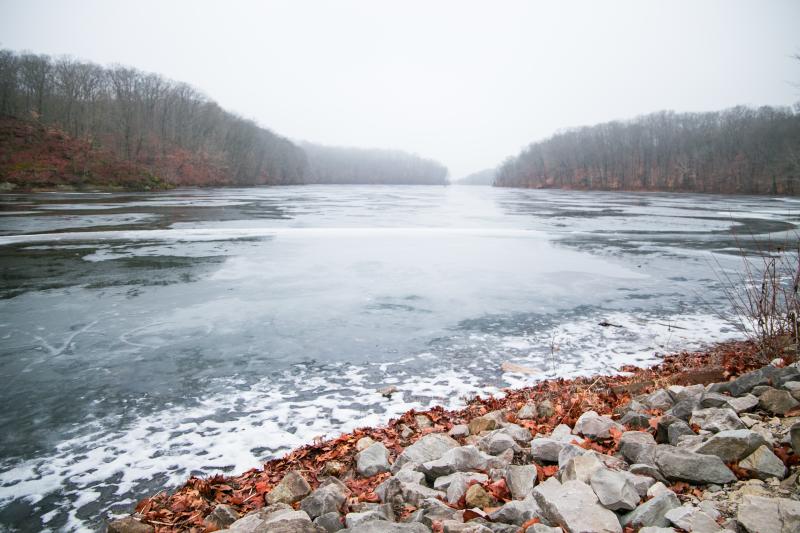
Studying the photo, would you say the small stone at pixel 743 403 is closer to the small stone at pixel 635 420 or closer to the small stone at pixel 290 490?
the small stone at pixel 635 420

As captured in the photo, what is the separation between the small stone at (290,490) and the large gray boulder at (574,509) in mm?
1667

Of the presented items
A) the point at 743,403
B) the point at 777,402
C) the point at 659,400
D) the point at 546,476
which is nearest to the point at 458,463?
the point at 546,476

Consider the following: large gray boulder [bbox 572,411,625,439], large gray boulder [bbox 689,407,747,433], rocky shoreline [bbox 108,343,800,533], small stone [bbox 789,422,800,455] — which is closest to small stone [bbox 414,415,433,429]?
rocky shoreline [bbox 108,343,800,533]

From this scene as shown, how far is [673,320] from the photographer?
847cm

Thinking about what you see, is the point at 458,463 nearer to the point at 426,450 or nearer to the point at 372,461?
the point at 426,450

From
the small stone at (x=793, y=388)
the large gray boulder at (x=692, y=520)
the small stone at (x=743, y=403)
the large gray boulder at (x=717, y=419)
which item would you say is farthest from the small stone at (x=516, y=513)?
the small stone at (x=793, y=388)

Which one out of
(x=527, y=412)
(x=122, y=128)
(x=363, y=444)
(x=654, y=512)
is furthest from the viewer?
(x=122, y=128)

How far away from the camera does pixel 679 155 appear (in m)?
105

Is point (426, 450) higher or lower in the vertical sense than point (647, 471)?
lower

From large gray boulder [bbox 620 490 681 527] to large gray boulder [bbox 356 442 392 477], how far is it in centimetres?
184

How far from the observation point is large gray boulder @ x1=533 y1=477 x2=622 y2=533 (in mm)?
2639

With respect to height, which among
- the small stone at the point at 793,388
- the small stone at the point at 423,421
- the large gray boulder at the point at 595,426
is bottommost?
the small stone at the point at 423,421

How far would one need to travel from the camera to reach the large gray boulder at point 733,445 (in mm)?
3131

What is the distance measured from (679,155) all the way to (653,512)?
123 meters
